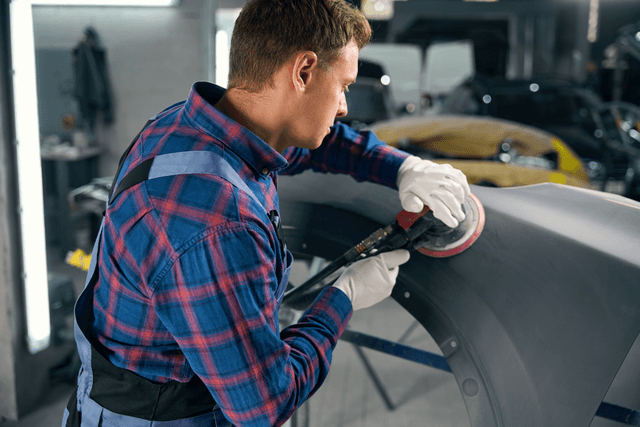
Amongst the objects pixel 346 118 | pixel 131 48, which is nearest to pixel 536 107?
pixel 346 118

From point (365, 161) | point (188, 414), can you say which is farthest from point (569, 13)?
point (188, 414)

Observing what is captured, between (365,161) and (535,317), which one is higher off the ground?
(365,161)

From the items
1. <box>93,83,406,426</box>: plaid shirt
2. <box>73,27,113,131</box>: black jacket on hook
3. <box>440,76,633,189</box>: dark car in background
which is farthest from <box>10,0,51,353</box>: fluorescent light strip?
<box>440,76,633,189</box>: dark car in background

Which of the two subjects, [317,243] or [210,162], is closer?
[210,162]

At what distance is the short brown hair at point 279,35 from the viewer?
2.57 ft

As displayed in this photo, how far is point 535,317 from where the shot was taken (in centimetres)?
95

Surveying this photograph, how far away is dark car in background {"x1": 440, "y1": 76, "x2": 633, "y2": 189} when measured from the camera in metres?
4.29

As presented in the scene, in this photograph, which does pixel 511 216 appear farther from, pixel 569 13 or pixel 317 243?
pixel 569 13

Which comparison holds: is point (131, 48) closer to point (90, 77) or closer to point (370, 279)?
point (90, 77)

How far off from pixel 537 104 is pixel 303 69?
4314 millimetres

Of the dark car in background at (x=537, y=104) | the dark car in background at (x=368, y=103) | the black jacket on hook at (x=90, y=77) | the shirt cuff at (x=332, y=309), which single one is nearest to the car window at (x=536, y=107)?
the dark car in background at (x=537, y=104)

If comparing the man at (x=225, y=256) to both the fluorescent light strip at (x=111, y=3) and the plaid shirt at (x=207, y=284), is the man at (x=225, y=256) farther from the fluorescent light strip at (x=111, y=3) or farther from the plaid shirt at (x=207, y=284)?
the fluorescent light strip at (x=111, y=3)

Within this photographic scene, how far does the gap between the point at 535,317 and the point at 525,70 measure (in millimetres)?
9244

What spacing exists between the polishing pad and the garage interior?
23 cm
